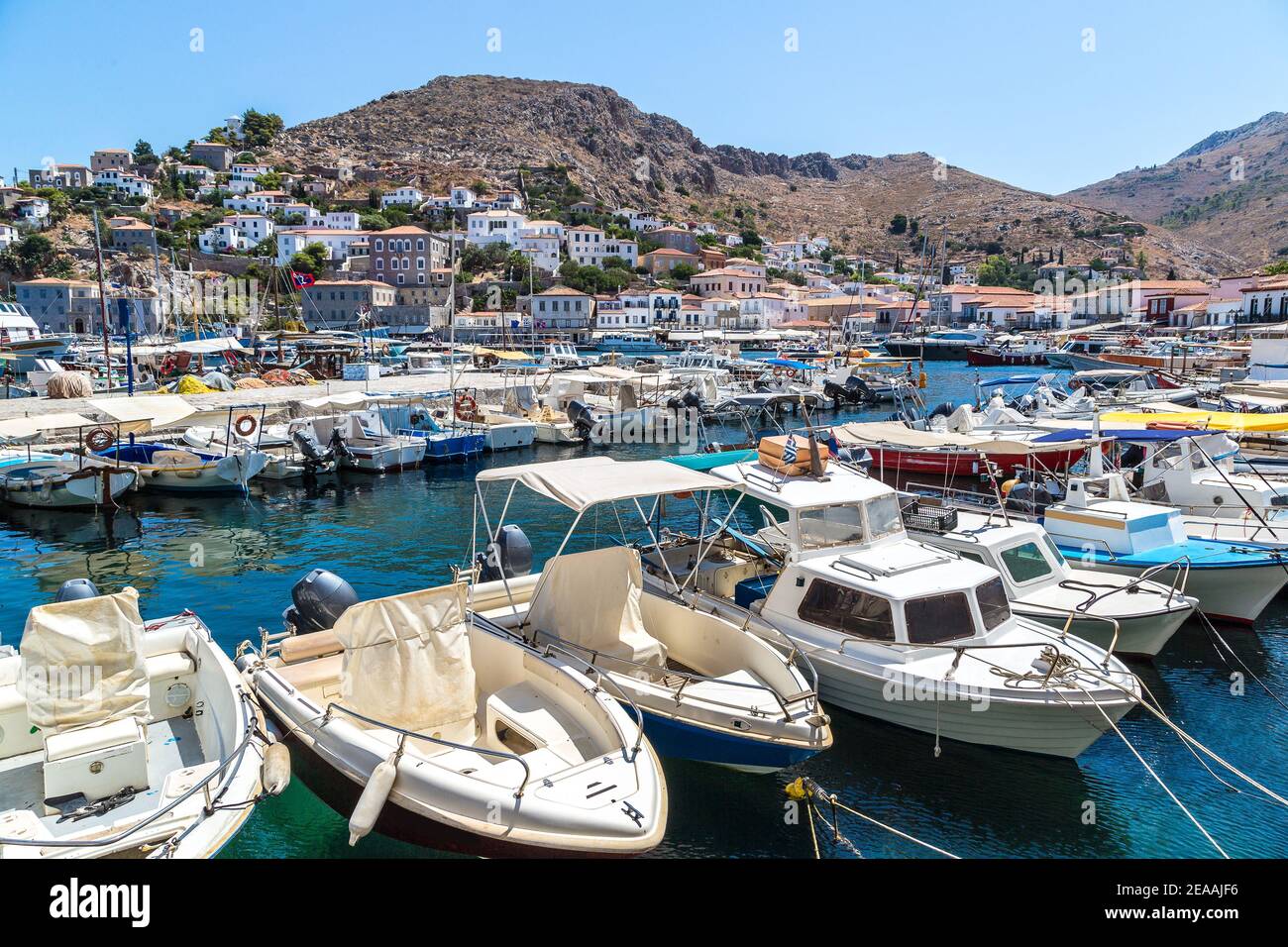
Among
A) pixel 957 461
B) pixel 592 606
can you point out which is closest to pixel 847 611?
pixel 592 606

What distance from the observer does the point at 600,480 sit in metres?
10.2

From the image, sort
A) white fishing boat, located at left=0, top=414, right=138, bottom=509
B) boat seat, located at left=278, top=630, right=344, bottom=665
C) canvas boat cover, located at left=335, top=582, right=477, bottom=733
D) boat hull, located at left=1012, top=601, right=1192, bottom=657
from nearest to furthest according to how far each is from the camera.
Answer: canvas boat cover, located at left=335, top=582, right=477, bottom=733 → boat seat, located at left=278, top=630, right=344, bottom=665 → boat hull, located at left=1012, top=601, right=1192, bottom=657 → white fishing boat, located at left=0, top=414, right=138, bottom=509

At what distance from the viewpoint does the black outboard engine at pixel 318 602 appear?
11266 mm

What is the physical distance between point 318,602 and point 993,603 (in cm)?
909

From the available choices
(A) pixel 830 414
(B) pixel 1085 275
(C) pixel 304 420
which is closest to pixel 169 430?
(C) pixel 304 420

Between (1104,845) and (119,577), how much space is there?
60.0ft

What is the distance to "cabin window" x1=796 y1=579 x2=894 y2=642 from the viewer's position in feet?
32.5

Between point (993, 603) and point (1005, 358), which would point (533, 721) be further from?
point (1005, 358)

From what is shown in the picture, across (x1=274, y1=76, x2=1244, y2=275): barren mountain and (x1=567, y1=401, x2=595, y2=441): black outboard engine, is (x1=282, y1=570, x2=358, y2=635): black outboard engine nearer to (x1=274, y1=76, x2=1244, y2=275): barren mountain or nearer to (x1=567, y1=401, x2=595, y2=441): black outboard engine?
(x1=567, y1=401, x2=595, y2=441): black outboard engine

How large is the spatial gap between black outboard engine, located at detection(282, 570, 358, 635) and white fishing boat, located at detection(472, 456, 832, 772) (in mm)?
2017

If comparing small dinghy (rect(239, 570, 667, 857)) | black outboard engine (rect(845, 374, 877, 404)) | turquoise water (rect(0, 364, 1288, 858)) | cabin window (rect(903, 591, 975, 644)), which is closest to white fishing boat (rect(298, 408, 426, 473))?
turquoise water (rect(0, 364, 1288, 858))
